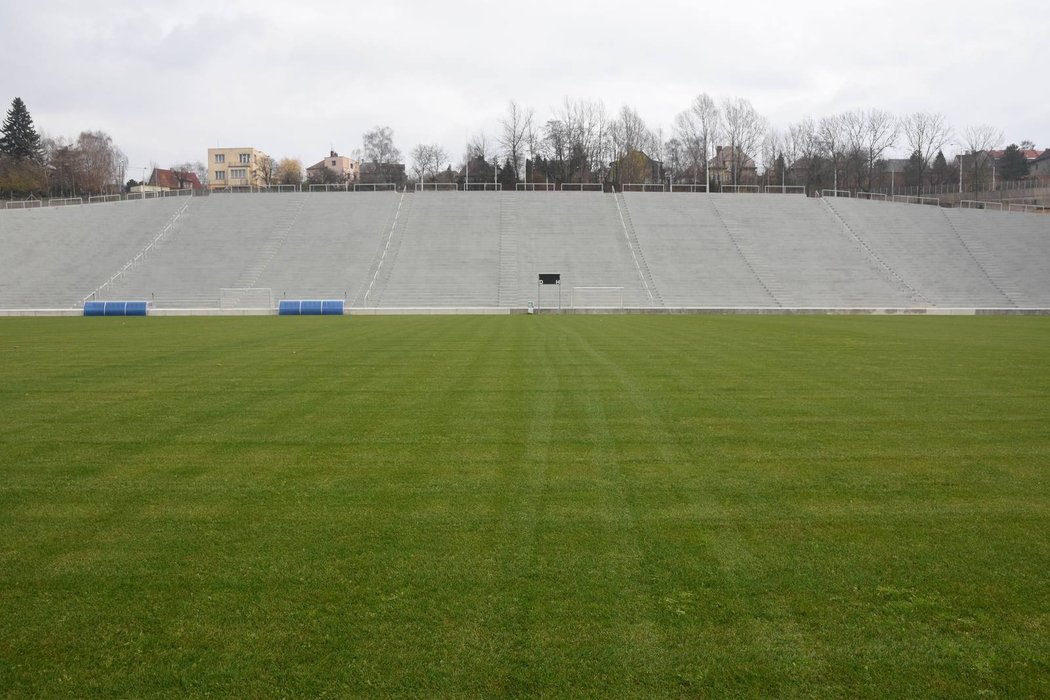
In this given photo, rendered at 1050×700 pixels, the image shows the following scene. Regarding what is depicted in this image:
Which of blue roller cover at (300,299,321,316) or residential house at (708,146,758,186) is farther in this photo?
residential house at (708,146,758,186)

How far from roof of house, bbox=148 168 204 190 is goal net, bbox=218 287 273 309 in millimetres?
85480

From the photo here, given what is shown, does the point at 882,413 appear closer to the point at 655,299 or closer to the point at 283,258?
the point at 655,299

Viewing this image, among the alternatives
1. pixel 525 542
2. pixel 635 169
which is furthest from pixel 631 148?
pixel 525 542

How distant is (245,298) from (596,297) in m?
22.7

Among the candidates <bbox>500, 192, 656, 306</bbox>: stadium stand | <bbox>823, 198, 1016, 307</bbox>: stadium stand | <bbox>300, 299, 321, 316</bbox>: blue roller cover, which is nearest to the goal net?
<bbox>300, 299, 321, 316</bbox>: blue roller cover

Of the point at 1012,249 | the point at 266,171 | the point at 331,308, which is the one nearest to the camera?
the point at 331,308

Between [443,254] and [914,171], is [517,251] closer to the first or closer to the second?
[443,254]

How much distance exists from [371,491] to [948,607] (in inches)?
176

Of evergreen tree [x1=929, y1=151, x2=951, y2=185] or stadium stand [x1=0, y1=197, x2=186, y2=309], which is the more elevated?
evergreen tree [x1=929, y1=151, x2=951, y2=185]

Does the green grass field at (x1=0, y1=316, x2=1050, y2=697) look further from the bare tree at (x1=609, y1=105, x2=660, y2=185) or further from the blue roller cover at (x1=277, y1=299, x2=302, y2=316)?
the bare tree at (x1=609, y1=105, x2=660, y2=185)

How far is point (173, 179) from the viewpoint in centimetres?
13200

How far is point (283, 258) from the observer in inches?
1988

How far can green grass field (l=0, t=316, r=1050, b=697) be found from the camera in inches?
142

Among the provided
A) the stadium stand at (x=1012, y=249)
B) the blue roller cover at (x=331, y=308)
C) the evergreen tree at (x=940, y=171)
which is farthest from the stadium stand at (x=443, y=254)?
the evergreen tree at (x=940, y=171)
